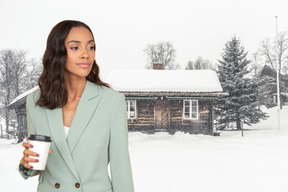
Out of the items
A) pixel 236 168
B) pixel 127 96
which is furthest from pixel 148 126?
pixel 236 168

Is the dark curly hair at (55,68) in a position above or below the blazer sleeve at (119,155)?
above

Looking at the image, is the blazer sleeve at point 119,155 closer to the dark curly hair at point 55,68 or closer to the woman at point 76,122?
the woman at point 76,122

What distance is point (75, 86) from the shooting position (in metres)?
1.62

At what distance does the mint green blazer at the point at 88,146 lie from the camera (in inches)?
56.5

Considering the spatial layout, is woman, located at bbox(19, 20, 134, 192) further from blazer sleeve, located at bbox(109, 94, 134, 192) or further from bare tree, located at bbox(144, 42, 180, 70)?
bare tree, located at bbox(144, 42, 180, 70)

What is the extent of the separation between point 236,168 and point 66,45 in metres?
6.08

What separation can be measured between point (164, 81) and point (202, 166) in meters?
7.54

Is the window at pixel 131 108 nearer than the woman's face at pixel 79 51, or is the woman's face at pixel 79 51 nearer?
the woman's face at pixel 79 51

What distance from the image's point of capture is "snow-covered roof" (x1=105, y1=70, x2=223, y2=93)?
13531mm

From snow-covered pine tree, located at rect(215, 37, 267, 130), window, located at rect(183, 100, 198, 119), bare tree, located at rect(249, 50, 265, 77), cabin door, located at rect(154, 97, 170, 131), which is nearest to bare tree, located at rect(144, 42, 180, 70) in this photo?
cabin door, located at rect(154, 97, 170, 131)

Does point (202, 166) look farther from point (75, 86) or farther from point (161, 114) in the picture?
point (161, 114)

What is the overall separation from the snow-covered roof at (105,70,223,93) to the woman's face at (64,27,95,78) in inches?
462

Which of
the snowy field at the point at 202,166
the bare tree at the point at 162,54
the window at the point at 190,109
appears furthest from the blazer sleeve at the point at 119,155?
the window at the point at 190,109

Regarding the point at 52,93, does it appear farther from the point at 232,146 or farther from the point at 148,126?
the point at 148,126
